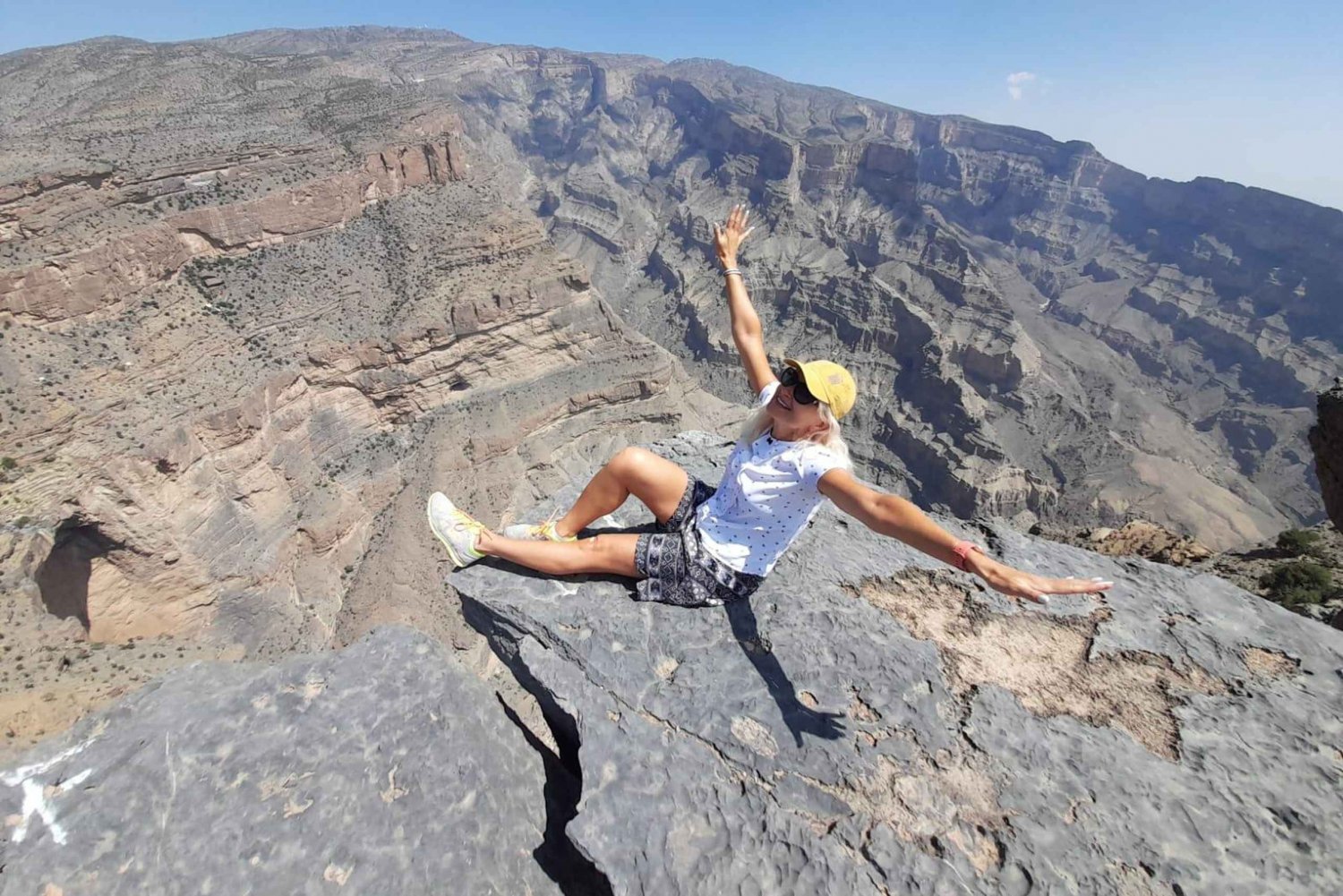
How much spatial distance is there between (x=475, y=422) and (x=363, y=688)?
23.4 metres

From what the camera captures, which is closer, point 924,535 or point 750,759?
point 924,535

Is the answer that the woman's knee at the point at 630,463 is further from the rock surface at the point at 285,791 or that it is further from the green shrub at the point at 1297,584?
the green shrub at the point at 1297,584

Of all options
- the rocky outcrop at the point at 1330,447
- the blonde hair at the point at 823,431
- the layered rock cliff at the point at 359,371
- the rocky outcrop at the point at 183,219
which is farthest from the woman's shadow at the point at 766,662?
the rocky outcrop at the point at 183,219

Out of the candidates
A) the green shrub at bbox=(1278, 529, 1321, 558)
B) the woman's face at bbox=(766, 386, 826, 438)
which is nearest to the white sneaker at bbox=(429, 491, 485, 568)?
the woman's face at bbox=(766, 386, 826, 438)

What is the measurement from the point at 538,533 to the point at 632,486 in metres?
0.92

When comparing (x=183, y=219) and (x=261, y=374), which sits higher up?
(x=183, y=219)

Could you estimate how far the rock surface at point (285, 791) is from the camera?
113 inches

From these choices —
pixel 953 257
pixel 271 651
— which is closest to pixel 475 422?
pixel 271 651

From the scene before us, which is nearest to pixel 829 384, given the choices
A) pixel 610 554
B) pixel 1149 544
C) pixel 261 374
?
pixel 610 554

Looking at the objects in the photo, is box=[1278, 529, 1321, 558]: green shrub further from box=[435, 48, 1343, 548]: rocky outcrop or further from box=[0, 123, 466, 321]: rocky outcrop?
box=[0, 123, 466, 321]: rocky outcrop

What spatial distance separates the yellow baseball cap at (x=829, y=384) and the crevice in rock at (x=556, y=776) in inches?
99.2

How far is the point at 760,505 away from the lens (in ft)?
13.5

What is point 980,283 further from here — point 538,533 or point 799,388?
point 538,533

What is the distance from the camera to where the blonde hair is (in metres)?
3.95
